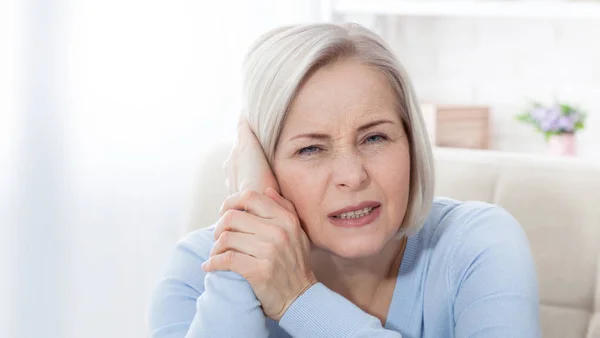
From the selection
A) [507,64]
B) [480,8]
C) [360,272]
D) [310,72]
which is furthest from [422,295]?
[507,64]

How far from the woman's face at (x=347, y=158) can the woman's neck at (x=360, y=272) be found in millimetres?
149

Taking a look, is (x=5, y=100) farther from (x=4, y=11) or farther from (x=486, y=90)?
(x=486, y=90)

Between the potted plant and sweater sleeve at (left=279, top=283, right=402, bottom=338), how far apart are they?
176cm

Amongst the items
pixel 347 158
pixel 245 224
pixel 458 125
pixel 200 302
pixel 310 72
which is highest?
pixel 310 72

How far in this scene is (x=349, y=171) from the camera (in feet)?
4.55

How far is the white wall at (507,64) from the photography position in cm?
305

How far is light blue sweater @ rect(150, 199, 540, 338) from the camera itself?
4.50 feet

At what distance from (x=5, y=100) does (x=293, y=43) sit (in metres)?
0.71

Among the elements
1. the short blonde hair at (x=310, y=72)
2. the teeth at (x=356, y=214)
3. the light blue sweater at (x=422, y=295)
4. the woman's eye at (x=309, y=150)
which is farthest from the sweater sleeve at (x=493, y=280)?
the woman's eye at (x=309, y=150)

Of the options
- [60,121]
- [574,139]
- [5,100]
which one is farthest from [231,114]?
[574,139]

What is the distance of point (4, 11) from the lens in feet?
5.83

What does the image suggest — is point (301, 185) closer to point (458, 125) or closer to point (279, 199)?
point (279, 199)

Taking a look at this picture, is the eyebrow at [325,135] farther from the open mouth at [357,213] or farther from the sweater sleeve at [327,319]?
the sweater sleeve at [327,319]

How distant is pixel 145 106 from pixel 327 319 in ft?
3.61
